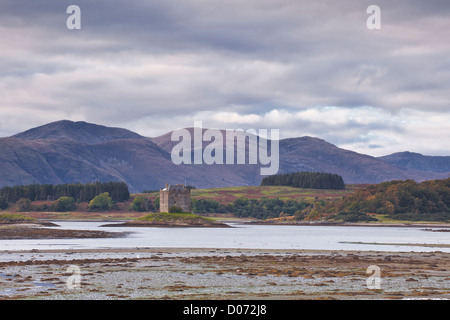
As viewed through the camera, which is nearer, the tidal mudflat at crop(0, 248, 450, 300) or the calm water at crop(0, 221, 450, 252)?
the tidal mudflat at crop(0, 248, 450, 300)

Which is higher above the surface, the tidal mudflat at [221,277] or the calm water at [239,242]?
the tidal mudflat at [221,277]

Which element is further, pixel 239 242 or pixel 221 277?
pixel 239 242

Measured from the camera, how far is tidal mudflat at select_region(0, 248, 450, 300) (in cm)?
4281

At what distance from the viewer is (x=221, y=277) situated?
5322 cm

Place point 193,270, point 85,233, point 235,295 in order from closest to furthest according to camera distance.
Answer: point 235,295
point 193,270
point 85,233

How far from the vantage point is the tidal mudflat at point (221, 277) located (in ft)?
140

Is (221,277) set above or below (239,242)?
above

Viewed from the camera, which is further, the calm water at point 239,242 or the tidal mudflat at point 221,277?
the calm water at point 239,242
